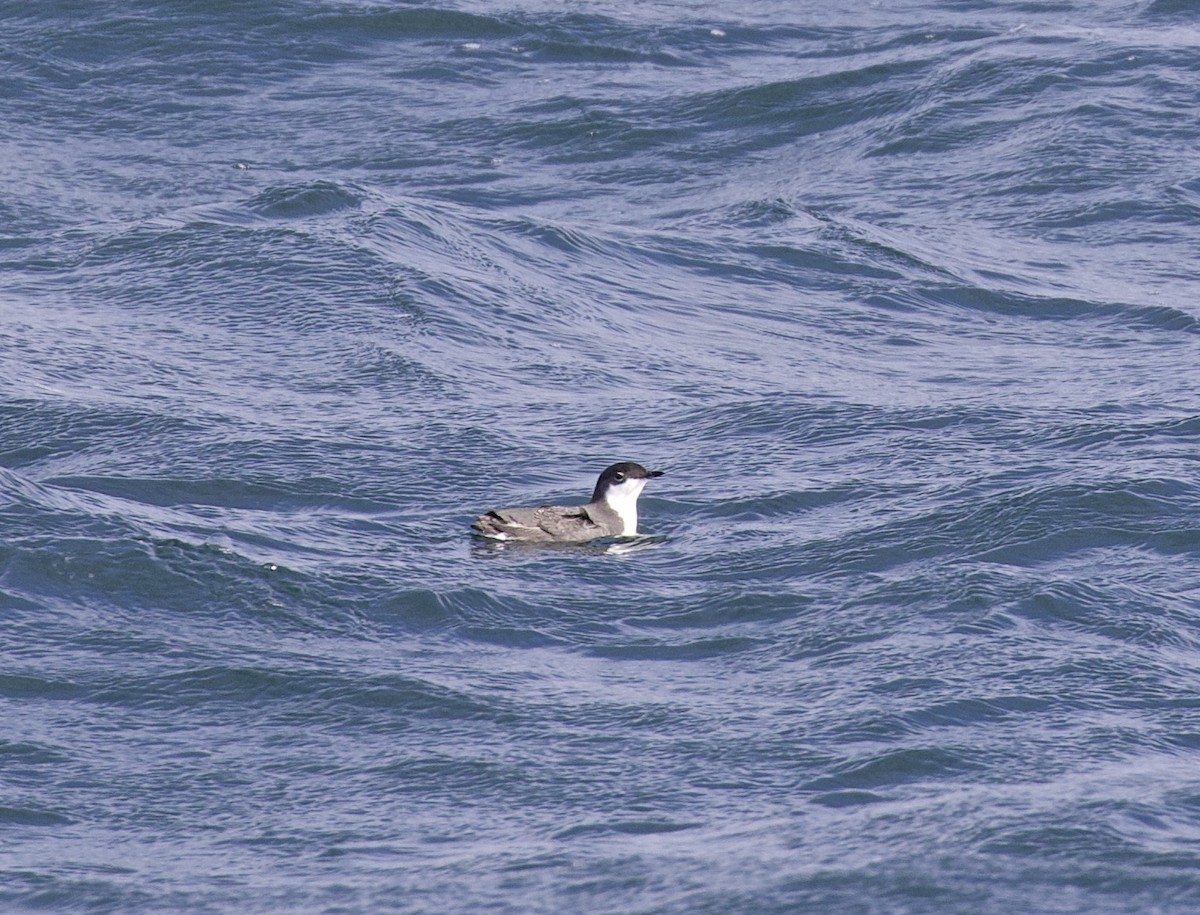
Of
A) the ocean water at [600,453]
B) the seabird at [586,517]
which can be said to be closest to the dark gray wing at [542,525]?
the seabird at [586,517]

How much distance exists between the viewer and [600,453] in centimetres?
1336

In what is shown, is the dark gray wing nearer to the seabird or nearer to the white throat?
the seabird

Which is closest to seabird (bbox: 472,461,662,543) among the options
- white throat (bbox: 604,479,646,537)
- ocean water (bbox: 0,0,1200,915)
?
white throat (bbox: 604,479,646,537)

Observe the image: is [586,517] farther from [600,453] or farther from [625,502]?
[600,453]

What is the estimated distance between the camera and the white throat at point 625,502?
11.7 m

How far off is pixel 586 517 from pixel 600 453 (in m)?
1.86

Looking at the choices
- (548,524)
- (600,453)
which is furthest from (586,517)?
(600,453)

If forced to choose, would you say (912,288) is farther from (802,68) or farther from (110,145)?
(110,145)

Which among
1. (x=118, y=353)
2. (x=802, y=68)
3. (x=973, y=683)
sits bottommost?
(x=973, y=683)

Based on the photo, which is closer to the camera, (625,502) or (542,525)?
(542,525)

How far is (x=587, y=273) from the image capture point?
56.7 ft

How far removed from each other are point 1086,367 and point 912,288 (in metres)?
2.27

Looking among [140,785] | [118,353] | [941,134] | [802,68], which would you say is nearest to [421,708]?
[140,785]

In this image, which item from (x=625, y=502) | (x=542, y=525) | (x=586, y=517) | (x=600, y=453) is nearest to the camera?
(x=542, y=525)
